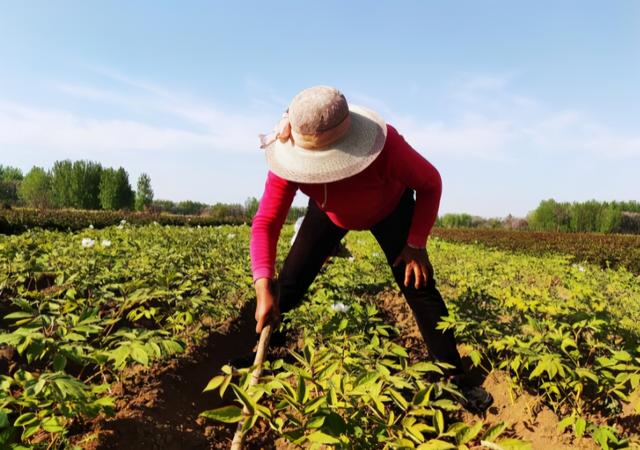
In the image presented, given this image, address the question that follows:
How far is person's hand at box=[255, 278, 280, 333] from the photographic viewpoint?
196 centimetres

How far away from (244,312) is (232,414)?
2.97 m

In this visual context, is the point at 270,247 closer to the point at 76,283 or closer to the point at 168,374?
the point at 168,374

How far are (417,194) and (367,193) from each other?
253mm

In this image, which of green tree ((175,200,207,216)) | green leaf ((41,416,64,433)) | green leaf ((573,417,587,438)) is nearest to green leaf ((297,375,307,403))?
green leaf ((41,416,64,433))

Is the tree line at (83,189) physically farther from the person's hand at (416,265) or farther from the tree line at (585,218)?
the person's hand at (416,265)

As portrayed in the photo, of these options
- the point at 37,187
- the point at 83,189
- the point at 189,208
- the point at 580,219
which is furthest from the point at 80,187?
the point at 580,219

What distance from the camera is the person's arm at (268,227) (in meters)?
2.09

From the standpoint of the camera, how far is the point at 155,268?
3705mm

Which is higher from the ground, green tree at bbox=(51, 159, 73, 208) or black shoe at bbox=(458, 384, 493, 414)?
green tree at bbox=(51, 159, 73, 208)

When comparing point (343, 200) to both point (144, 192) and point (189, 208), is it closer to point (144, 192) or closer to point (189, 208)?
point (144, 192)

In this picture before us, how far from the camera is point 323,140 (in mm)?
1974

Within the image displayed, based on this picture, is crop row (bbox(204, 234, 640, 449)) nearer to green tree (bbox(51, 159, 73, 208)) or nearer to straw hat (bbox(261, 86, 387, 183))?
straw hat (bbox(261, 86, 387, 183))

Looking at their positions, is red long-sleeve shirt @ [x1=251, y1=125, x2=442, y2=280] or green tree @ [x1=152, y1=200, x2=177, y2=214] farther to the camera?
green tree @ [x1=152, y1=200, x2=177, y2=214]

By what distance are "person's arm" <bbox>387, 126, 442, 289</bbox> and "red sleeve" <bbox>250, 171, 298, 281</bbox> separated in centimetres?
52
